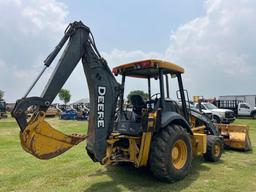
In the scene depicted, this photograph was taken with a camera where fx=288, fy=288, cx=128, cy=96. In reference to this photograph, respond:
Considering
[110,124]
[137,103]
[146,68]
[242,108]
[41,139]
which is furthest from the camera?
[242,108]

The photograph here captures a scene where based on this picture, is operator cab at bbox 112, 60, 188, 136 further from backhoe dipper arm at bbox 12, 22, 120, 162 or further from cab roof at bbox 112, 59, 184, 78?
backhoe dipper arm at bbox 12, 22, 120, 162

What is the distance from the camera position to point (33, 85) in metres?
5.01

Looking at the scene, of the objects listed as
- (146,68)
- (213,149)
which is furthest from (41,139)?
(213,149)

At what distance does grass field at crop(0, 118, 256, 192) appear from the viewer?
550cm

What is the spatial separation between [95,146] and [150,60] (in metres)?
2.10

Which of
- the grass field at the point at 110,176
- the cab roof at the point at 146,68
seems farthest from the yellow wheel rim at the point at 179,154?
the cab roof at the point at 146,68

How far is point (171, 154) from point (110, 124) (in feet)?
4.46

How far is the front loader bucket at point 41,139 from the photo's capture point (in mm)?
4648

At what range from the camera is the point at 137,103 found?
6.64 meters

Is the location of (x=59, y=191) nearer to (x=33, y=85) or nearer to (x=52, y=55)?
(x=33, y=85)

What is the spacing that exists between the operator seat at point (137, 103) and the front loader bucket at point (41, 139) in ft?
6.50

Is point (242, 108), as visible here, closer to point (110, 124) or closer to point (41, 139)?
point (110, 124)

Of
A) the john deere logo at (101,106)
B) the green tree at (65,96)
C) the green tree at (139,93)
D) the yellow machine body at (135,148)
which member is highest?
the green tree at (65,96)

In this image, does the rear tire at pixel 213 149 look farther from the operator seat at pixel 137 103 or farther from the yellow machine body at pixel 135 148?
the yellow machine body at pixel 135 148
